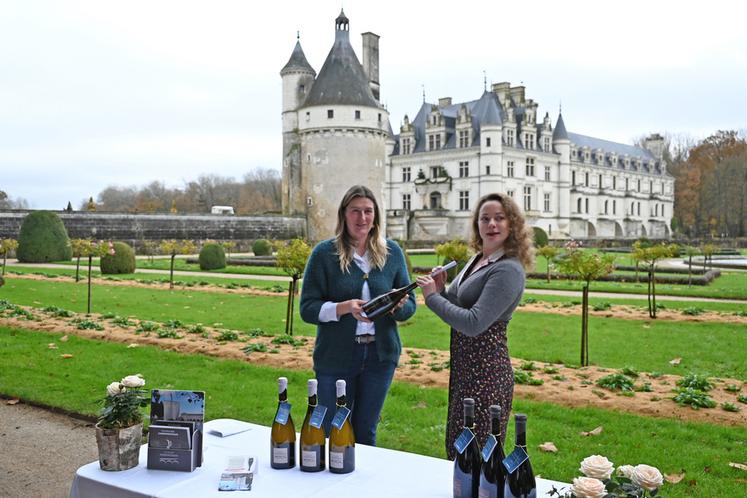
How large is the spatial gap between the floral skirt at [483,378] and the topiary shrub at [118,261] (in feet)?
59.6

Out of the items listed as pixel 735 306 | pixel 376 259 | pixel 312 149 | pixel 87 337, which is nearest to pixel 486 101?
pixel 312 149

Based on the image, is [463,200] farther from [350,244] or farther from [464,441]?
[464,441]

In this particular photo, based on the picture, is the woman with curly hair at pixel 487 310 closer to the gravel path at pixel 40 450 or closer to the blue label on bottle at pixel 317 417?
the blue label on bottle at pixel 317 417

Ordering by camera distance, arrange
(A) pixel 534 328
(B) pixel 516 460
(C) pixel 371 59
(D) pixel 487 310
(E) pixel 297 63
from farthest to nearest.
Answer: (C) pixel 371 59
(E) pixel 297 63
(A) pixel 534 328
(D) pixel 487 310
(B) pixel 516 460

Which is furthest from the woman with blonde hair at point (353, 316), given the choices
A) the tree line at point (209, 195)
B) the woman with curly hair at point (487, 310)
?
the tree line at point (209, 195)

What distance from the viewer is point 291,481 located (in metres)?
2.45

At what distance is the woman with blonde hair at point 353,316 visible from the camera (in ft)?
11.2

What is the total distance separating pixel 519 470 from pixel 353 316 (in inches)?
55.3

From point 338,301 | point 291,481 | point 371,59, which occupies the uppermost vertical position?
point 371,59

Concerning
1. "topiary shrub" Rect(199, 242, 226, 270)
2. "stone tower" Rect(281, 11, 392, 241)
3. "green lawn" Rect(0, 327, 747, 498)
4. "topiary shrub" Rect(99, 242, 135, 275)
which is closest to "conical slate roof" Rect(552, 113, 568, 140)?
"stone tower" Rect(281, 11, 392, 241)

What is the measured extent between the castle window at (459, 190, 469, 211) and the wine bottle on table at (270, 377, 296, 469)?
43.5 metres

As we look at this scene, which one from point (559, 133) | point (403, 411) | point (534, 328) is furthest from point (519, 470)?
point (559, 133)

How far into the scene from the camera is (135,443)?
2.60 meters

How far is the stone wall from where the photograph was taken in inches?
1258
